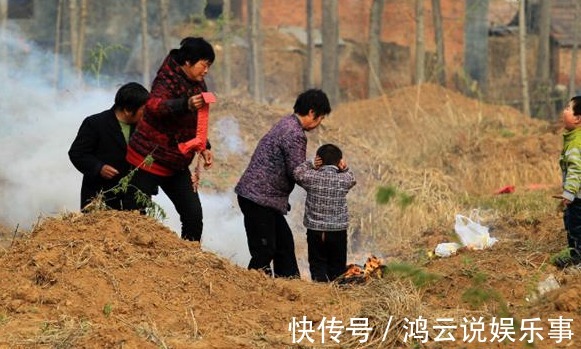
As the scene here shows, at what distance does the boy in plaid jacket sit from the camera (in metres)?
8.94

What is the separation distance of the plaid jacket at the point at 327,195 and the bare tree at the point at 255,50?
1454 centimetres

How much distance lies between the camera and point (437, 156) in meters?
17.2

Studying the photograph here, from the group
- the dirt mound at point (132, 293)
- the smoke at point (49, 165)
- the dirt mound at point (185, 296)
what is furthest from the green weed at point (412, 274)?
the smoke at point (49, 165)

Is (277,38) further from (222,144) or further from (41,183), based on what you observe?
(41,183)

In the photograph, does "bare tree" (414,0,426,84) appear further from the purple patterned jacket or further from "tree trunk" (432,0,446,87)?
the purple patterned jacket

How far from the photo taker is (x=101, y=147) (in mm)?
8773

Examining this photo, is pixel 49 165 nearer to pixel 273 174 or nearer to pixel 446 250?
pixel 273 174

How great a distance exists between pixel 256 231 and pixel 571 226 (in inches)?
90.5

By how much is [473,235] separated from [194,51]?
2.93 meters

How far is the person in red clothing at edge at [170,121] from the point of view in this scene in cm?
836

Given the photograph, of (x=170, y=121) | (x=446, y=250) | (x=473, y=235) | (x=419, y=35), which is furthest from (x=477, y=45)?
(x=170, y=121)

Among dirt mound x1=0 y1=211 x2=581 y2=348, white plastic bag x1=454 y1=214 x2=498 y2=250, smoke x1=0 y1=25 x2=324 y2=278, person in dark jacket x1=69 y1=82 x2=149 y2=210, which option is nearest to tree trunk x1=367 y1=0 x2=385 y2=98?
smoke x1=0 y1=25 x2=324 y2=278

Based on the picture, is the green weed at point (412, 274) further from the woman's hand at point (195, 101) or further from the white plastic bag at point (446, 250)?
the white plastic bag at point (446, 250)

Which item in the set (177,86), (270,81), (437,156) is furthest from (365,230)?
(270,81)
